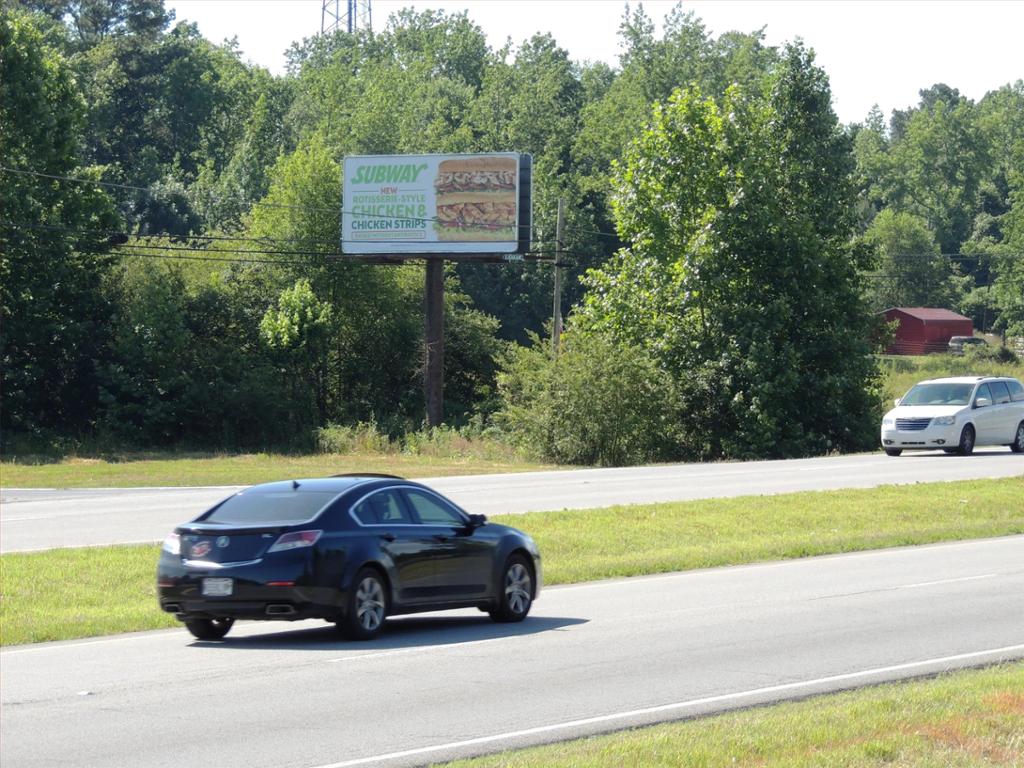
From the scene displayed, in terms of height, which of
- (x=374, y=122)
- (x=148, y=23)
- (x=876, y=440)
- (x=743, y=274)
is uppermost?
(x=148, y=23)

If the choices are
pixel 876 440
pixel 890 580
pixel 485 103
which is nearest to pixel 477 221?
pixel 876 440

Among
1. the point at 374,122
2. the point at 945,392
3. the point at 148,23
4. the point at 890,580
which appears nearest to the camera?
the point at 890,580

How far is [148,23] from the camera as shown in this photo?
10394 centimetres

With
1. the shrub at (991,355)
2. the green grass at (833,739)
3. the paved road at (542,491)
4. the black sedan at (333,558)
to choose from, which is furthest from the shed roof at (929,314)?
the green grass at (833,739)

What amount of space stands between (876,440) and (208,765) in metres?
45.3

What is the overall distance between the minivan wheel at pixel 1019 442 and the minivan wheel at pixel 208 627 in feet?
94.7

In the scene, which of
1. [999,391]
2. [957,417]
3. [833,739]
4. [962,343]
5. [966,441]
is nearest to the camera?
[833,739]

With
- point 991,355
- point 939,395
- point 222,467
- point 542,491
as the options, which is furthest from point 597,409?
point 991,355

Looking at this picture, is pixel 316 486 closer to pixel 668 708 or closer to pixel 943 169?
pixel 668 708

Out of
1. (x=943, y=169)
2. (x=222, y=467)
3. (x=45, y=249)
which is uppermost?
(x=943, y=169)

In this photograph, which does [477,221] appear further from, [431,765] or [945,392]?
[431,765]

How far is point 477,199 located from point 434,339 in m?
5.33

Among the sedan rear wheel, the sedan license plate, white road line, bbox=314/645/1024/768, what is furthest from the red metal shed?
the sedan license plate

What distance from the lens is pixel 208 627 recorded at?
13750 millimetres
